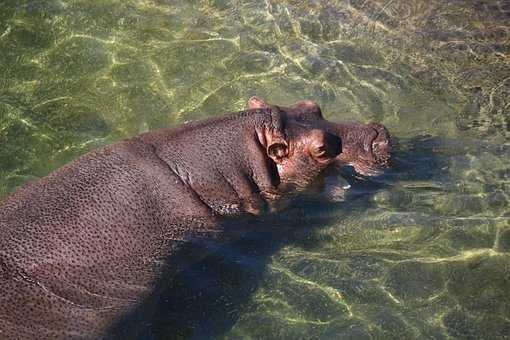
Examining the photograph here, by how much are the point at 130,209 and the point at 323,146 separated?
193 centimetres

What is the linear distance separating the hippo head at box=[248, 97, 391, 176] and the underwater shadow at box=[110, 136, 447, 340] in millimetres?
121

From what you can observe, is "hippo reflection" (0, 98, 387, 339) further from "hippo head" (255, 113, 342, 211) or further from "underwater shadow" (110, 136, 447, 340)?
"underwater shadow" (110, 136, 447, 340)

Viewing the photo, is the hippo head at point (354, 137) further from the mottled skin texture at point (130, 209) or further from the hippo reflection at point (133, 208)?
the mottled skin texture at point (130, 209)

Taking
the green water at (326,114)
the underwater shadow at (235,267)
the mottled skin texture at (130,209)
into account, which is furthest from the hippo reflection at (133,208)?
the green water at (326,114)

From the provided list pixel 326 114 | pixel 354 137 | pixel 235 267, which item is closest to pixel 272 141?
pixel 354 137

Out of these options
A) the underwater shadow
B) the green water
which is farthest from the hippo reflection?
the green water

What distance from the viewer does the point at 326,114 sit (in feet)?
26.0

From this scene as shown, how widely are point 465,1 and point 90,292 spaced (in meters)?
7.21

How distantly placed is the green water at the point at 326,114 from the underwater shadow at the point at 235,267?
0.01 meters

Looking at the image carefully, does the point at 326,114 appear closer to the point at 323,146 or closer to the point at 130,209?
the point at 323,146

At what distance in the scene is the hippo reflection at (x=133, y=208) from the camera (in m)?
4.75

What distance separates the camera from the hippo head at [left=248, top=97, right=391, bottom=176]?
6.52 meters

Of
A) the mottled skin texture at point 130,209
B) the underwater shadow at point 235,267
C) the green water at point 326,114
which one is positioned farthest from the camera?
the green water at point 326,114

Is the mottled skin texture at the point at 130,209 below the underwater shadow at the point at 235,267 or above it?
above
